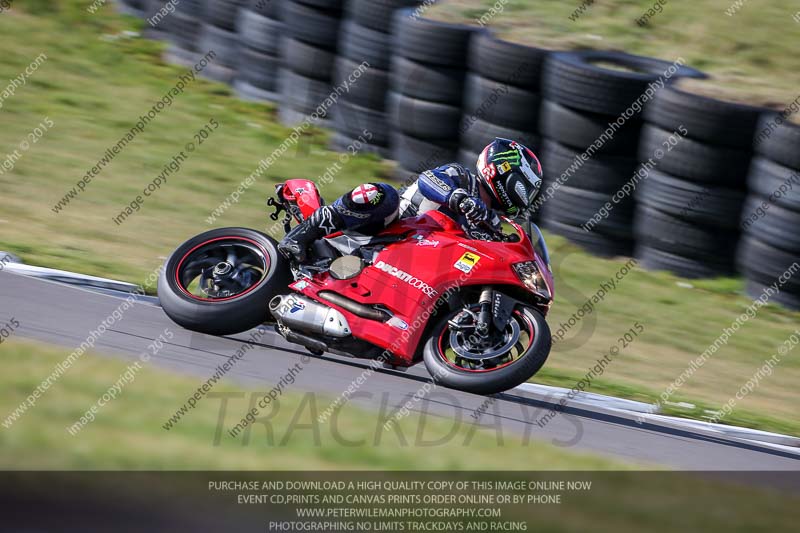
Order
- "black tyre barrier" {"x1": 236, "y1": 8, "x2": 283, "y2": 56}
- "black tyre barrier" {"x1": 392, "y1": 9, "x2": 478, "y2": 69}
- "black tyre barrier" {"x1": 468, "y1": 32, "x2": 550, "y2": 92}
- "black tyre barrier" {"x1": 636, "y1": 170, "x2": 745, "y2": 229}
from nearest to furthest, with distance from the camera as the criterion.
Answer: "black tyre barrier" {"x1": 636, "y1": 170, "x2": 745, "y2": 229}, "black tyre barrier" {"x1": 468, "y1": 32, "x2": 550, "y2": 92}, "black tyre barrier" {"x1": 392, "y1": 9, "x2": 478, "y2": 69}, "black tyre barrier" {"x1": 236, "y1": 8, "x2": 283, "y2": 56}

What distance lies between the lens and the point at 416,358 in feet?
21.8

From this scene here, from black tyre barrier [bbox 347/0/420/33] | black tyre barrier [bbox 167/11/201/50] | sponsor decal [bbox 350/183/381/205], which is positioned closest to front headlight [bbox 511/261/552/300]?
sponsor decal [bbox 350/183/381/205]

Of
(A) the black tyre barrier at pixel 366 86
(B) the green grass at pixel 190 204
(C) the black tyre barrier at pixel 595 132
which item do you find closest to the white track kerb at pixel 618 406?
(B) the green grass at pixel 190 204

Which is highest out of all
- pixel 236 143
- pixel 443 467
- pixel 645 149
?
pixel 443 467

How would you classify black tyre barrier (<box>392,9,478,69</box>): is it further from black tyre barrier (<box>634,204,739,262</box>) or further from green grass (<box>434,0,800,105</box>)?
black tyre barrier (<box>634,204,739,262</box>)

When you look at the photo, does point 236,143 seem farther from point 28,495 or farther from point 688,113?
point 28,495

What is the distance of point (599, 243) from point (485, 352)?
4.60m

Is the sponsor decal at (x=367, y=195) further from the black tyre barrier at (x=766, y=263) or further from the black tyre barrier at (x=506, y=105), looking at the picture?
the black tyre barrier at (x=766, y=263)

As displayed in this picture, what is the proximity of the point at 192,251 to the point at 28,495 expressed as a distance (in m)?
3.36

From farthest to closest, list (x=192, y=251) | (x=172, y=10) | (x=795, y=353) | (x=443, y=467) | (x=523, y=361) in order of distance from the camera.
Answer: (x=172, y=10) → (x=795, y=353) → (x=192, y=251) → (x=523, y=361) → (x=443, y=467)

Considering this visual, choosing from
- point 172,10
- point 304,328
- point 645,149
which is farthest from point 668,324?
point 172,10

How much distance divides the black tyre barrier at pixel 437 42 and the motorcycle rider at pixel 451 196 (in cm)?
471

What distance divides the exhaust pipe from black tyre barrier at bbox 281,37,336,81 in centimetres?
647

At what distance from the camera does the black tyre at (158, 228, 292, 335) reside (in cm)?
686
